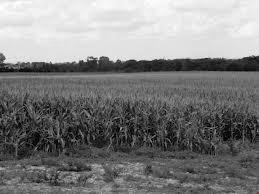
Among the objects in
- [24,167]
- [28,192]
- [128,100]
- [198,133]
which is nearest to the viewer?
[28,192]

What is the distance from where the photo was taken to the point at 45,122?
11.9 meters

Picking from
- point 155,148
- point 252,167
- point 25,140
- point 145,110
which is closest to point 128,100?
point 145,110

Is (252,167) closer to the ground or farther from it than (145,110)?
closer to the ground

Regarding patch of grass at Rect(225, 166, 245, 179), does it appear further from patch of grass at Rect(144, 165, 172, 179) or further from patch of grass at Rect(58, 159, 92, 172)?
patch of grass at Rect(58, 159, 92, 172)

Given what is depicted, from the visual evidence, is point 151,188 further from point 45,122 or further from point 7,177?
point 45,122

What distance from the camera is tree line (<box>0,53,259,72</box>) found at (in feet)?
199

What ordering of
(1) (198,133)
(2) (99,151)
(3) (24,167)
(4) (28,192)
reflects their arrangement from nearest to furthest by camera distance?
(4) (28,192)
(3) (24,167)
(2) (99,151)
(1) (198,133)

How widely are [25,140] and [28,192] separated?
4.40m

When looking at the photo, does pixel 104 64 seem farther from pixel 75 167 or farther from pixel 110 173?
pixel 110 173

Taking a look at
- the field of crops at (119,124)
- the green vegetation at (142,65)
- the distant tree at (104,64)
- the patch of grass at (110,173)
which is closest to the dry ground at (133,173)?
the patch of grass at (110,173)

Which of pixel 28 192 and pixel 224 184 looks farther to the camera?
pixel 224 184

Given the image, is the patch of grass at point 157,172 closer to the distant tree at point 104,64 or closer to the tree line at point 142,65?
the tree line at point 142,65

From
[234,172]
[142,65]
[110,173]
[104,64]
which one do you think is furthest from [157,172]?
[104,64]

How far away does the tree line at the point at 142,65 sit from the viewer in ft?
199
